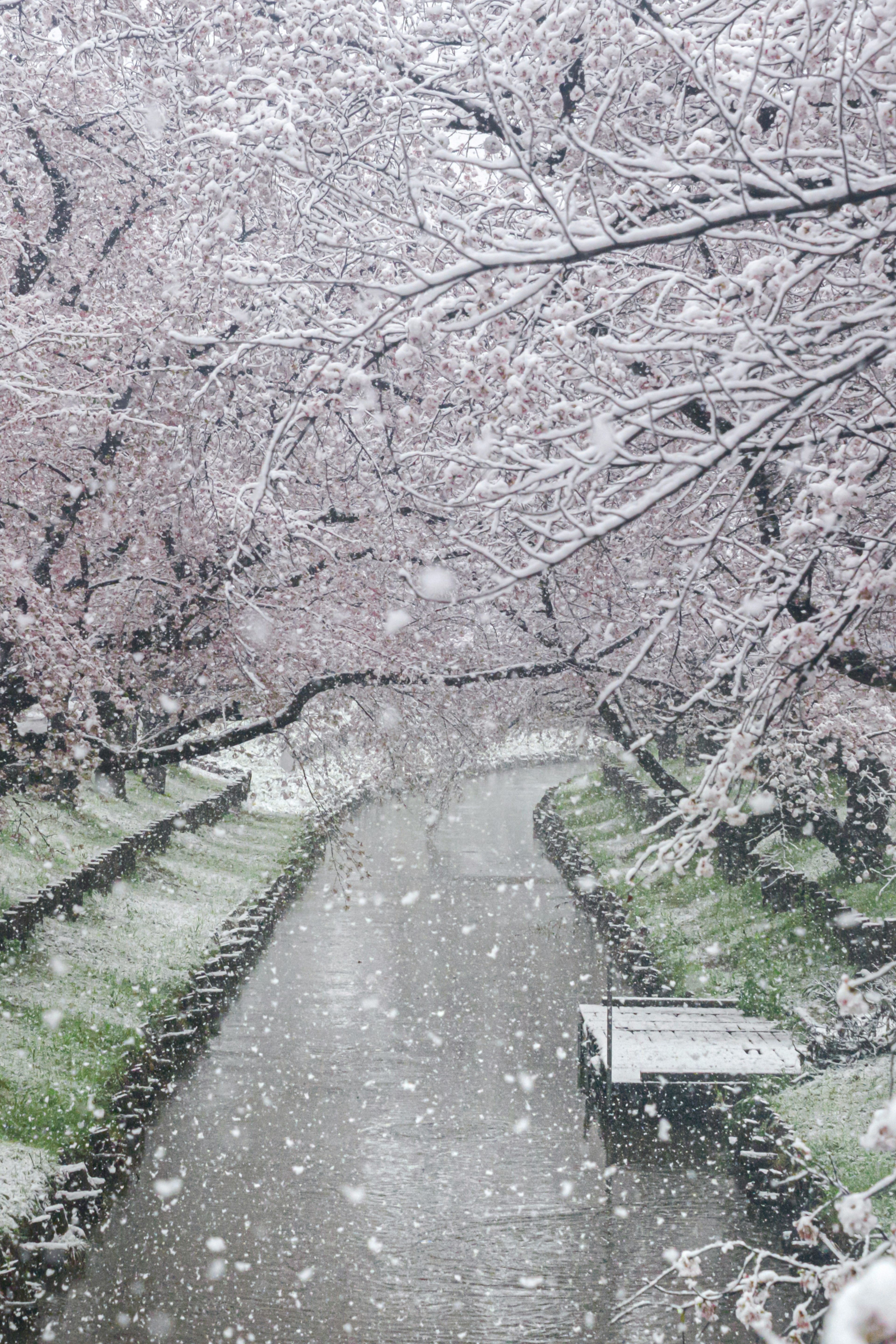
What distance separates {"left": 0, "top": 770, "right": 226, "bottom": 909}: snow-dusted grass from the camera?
45.9 ft

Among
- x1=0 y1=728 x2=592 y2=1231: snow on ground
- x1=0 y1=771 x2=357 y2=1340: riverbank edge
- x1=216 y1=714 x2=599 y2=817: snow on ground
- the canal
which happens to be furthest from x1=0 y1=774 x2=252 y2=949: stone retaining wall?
the canal

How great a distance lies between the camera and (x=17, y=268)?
1220 centimetres

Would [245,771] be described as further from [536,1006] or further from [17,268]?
[17,268]

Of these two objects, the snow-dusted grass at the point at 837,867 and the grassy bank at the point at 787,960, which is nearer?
the grassy bank at the point at 787,960

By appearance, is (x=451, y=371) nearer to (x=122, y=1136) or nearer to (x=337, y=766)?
(x=122, y=1136)

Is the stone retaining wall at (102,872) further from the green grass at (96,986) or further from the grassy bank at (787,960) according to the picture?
the grassy bank at (787,960)

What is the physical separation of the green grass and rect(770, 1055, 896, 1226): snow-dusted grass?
23.6ft

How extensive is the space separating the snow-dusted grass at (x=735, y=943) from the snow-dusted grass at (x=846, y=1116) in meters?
2.61

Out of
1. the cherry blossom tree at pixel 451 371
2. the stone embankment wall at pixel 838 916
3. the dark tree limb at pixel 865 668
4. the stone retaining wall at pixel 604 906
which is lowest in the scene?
the stone retaining wall at pixel 604 906

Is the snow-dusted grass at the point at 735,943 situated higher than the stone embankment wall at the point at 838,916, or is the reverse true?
the stone embankment wall at the point at 838,916

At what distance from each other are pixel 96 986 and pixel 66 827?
791cm

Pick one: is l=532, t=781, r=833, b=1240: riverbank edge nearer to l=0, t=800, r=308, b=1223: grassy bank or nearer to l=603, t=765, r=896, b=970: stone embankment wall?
l=603, t=765, r=896, b=970: stone embankment wall

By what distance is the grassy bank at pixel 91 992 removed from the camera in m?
11.3

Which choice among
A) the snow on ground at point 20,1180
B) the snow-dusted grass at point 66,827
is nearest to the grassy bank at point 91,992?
the snow on ground at point 20,1180
